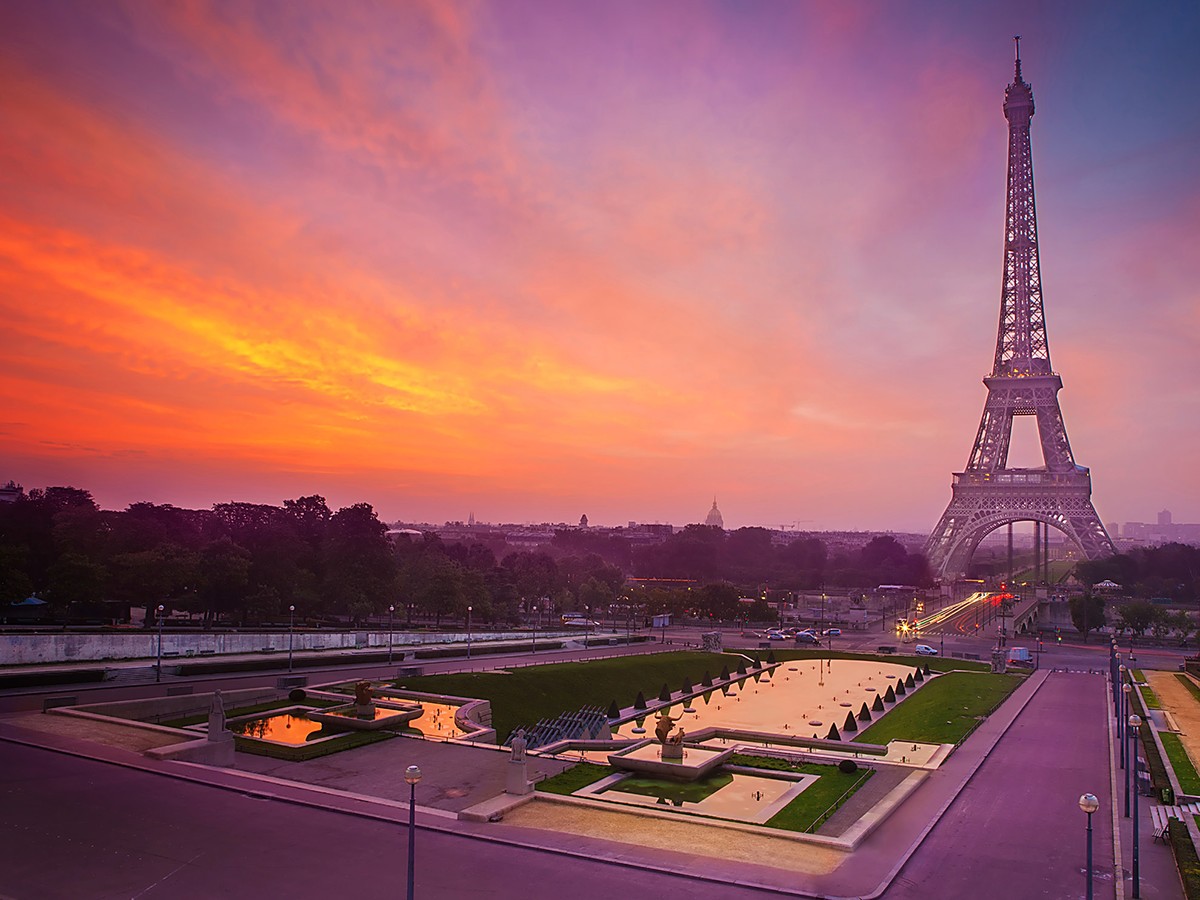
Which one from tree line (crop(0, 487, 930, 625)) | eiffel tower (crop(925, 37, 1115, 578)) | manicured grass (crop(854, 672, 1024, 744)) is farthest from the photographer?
eiffel tower (crop(925, 37, 1115, 578))

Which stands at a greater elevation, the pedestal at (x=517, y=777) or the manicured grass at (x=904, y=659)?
the pedestal at (x=517, y=777)

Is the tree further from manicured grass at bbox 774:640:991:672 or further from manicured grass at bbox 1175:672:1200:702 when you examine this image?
manicured grass at bbox 1175:672:1200:702

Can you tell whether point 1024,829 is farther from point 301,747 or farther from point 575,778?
point 301,747

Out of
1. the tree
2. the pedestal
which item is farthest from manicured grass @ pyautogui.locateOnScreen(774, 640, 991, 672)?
Result: the pedestal

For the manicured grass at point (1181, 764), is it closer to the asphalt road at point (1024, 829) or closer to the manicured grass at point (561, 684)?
the asphalt road at point (1024, 829)

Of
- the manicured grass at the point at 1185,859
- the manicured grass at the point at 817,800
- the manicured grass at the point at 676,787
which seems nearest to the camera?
the manicured grass at the point at 1185,859

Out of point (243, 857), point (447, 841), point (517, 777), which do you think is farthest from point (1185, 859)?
point (243, 857)

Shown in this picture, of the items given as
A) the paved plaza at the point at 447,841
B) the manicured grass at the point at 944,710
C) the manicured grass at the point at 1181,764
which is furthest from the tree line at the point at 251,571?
the manicured grass at the point at 1181,764
